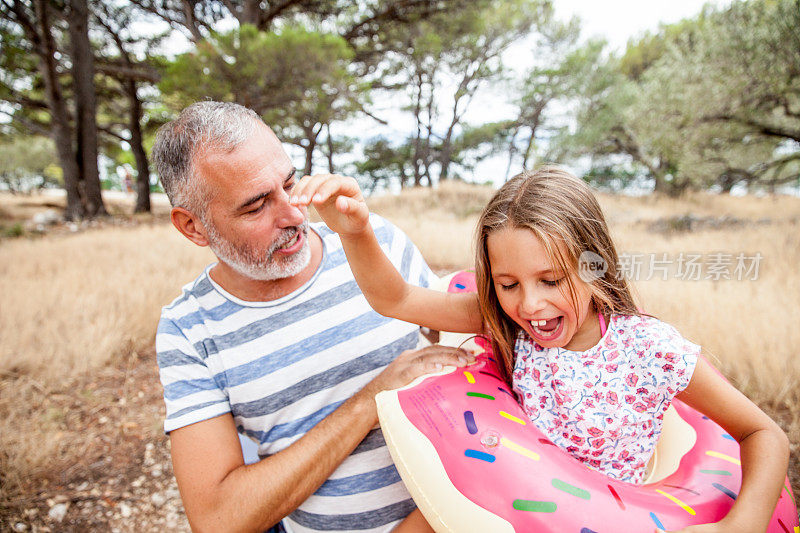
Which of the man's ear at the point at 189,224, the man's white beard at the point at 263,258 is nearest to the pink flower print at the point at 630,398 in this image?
the man's white beard at the point at 263,258

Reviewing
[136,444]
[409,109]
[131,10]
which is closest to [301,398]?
[136,444]

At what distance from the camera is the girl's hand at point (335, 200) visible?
994 mm

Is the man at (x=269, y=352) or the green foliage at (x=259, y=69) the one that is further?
the green foliage at (x=259, y=69)

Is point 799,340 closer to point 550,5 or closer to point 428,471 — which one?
point 428,471

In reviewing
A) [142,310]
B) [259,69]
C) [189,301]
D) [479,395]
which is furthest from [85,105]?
[479,395]

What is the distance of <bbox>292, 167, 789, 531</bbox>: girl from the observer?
3.43 ft

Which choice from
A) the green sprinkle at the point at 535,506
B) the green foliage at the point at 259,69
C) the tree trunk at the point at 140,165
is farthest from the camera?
the tree trunk at the point at 140,165

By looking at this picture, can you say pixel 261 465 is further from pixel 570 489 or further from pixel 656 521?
pixel 656 521

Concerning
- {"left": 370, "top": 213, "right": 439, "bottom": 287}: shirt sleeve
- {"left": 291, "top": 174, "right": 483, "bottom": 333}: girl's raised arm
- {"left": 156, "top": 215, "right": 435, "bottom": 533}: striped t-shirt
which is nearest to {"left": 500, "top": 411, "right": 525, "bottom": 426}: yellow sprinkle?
{"left": 291, "top": 174, "right": 483, "bottom": 333}: girl's raised arm

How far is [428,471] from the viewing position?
1.06 meters

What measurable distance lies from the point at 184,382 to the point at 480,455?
944 millimetres

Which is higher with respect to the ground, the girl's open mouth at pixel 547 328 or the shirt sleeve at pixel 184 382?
the girl's open mouth at pixel 547 328

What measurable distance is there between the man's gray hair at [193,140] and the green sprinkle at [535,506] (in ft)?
4.45

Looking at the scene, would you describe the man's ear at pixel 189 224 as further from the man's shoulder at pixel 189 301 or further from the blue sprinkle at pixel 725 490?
the blue sprinkle at pixel 725 490
